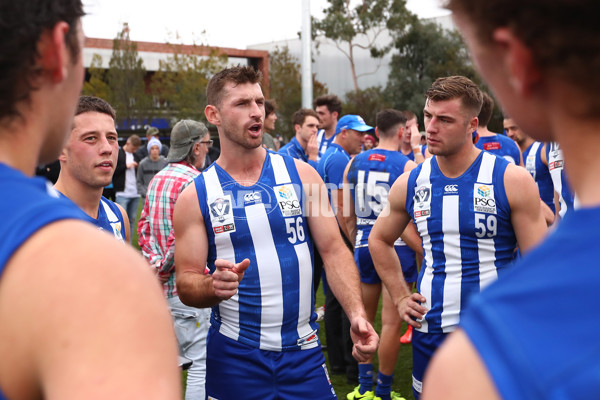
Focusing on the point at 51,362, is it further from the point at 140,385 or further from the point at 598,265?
the point at 598,265

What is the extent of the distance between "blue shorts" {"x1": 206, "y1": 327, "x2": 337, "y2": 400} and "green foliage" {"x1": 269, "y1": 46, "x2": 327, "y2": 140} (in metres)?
36.8

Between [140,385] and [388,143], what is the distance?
6219mm

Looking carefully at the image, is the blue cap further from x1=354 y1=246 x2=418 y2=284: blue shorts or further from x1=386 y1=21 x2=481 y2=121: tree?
x1=386 y1=21 x2=481 y2=121: tree

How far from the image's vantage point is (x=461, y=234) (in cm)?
388

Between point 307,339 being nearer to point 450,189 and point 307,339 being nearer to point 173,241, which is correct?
point 450,189

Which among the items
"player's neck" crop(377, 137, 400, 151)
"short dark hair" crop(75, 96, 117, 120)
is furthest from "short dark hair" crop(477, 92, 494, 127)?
"short dark hair" crop(75, 96, 117, 120)

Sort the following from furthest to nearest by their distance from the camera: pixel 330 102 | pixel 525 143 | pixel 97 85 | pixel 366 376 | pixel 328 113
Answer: pixel 97 85
pixel 328 113
pixel 330 102
pixel 525 143
pixel 366 376

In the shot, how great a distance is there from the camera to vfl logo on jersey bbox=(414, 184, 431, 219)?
4004mm

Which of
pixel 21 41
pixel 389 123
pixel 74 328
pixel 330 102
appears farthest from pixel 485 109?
pixel 74 328

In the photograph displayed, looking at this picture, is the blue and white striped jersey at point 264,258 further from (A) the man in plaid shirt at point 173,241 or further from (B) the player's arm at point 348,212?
(B) the player's arm at point 348,212

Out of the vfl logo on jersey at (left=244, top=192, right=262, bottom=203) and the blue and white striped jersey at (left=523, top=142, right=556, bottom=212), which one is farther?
the blue and white striped jersey at (left=523, top=142, right=556, bottom=212)

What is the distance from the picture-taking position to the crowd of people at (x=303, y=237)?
87 centimetres

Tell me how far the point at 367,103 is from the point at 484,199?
38458mm

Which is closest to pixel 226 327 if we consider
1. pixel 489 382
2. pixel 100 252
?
pixel 100 252
